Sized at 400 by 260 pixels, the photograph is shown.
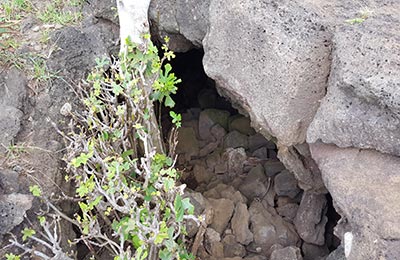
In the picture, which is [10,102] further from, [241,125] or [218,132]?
[241,125]

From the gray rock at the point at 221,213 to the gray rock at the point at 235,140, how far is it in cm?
69

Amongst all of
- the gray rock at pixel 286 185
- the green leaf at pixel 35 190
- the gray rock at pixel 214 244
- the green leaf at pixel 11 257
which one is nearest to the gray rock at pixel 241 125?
the gray rock at pixel 286 185

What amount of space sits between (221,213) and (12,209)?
1.20 m

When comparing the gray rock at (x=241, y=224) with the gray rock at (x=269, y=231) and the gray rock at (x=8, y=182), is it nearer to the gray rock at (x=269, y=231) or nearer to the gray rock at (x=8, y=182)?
the gray rock at (x=269, y=231)

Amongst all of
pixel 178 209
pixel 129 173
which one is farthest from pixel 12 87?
pixel 178 209

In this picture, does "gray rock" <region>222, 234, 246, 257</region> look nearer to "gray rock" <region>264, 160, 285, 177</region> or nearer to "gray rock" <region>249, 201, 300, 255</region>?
"gray rock" <region>249, 201, 300, 255</region>

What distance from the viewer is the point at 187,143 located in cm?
375

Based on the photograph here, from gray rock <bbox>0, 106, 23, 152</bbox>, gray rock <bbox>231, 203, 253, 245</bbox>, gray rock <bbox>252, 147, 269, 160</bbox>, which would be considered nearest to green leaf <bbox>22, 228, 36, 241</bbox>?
gray rock <bbox>0, 106, 23, 152</bbox>

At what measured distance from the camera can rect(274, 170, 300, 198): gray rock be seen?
10.2ft

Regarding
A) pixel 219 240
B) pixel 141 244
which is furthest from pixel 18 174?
pixel 219 240

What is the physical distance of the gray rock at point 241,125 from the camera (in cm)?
378

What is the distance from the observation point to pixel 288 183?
311cm

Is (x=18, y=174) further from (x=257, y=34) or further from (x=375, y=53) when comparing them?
(x=375, y=53)

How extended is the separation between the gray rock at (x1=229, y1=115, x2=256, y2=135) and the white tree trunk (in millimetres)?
1352
